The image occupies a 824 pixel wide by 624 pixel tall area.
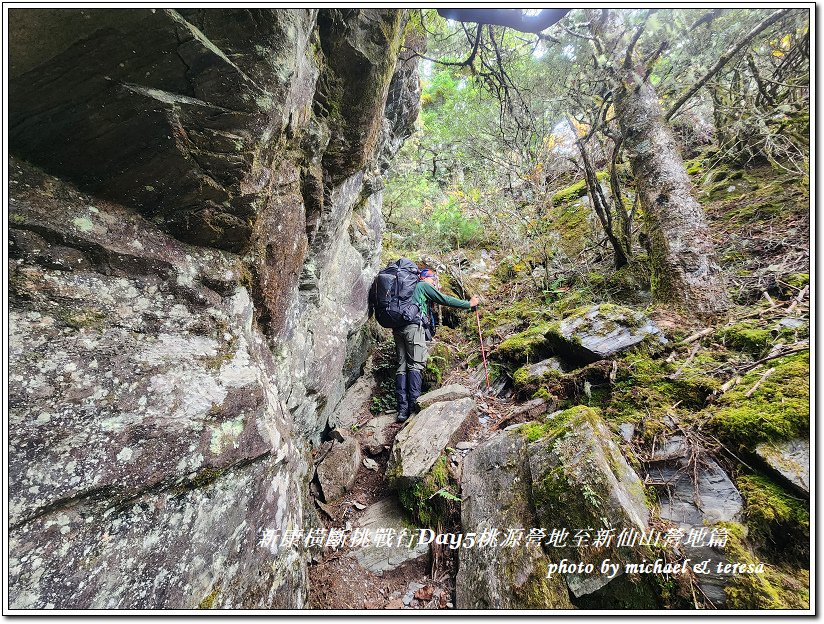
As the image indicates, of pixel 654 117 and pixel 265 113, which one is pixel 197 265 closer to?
pixel 265 113

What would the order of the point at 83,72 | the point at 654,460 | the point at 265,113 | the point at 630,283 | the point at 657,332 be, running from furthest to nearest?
the point at 630,283
the point at 657,332
the point at 654,460
the point at 265,113
the point at 83,72

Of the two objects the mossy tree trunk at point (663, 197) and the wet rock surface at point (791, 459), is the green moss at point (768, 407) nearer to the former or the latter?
the wet rock surface at point (791, 459)

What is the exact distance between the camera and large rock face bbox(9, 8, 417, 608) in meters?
1.99

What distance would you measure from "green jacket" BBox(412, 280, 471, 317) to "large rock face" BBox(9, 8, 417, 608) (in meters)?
4.02

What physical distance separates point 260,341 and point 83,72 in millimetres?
2364

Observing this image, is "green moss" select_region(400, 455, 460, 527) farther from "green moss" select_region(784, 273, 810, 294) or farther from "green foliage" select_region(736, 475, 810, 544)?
"green moss" select_region(784, 273, 810, 294)

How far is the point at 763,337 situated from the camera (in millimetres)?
3730

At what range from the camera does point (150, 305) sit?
2.59 m

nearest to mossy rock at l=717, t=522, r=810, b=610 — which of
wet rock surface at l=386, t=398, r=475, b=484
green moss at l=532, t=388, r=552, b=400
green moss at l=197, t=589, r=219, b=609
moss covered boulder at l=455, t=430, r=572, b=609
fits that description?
moss covered boulder at l=455, t=430, r=572, b=609

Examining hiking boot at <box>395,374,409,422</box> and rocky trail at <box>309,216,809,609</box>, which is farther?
hiking boot at <box>395,374,409,422</box>

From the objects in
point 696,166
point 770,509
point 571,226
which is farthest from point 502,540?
point 696,166

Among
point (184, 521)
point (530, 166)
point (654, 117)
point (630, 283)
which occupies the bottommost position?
point (184, 521)

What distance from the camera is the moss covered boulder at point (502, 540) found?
9.56ft
